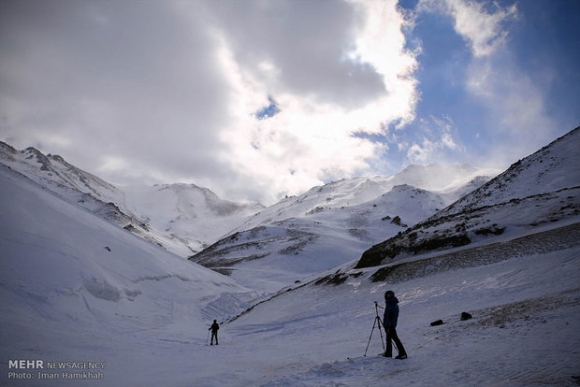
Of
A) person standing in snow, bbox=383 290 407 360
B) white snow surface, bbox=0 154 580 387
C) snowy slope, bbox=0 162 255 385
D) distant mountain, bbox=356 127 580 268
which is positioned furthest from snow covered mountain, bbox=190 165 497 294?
person standing in snow, bbox=383 290 407 360

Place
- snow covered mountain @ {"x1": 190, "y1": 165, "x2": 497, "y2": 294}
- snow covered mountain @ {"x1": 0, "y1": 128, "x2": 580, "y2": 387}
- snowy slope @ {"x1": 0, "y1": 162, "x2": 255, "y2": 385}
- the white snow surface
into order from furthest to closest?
snow covered mountain @ {"x1": 190, "y1": 165, "x2": 497, "y2": 294} < snowy slope @ {"x1": 0, "y1": 162, "x2": 255, "y2": 385} < snow covered mountain @ {"x1": 0, "y1": 128, "x2": 580, "y2": 387} < the white snow surface

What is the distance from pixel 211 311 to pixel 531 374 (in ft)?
116

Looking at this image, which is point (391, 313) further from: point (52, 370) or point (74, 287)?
point (74, 287)

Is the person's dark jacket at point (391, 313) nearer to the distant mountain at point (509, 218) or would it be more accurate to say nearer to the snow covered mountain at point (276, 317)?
the snow covered mountain at point (276, 317)

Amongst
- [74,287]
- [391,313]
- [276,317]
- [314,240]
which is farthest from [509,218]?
[314,240]

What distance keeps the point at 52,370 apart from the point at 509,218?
37.8 metres

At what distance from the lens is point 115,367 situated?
1252cm

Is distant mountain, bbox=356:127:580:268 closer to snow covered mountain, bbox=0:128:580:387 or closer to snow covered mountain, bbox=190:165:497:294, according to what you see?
snow covered mountain, bbox=0:128:580:387

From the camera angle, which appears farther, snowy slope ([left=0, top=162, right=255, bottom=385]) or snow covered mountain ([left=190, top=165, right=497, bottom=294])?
snow covered mountain ([left=190, top=165, right=497, bottom=294])

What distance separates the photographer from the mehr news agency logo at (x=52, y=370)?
1005 cm

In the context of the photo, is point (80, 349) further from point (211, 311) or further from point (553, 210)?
point (553, 210)

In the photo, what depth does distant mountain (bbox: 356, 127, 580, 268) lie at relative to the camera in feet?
100

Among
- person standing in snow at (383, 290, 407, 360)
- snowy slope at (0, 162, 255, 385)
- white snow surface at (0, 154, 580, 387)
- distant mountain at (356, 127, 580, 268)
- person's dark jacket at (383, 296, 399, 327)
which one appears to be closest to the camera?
white snow surface at (0, 154, 580, 387)

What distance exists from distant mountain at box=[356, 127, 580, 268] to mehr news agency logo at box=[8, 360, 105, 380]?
103 feet
